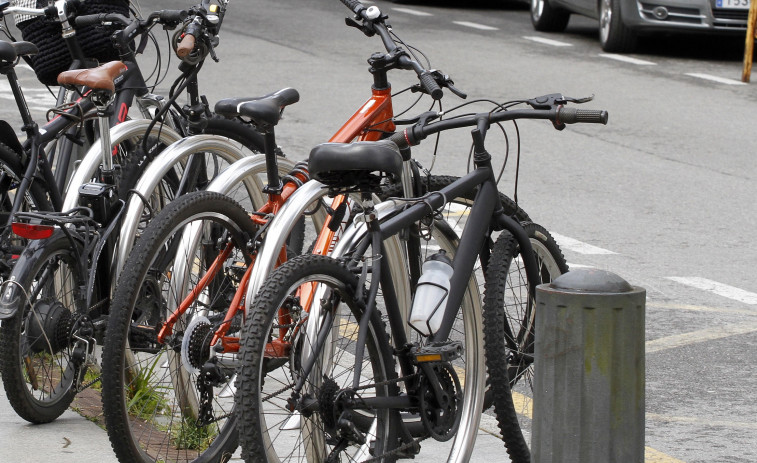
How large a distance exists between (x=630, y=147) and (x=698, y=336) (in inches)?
186

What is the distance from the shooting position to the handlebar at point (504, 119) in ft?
14.1

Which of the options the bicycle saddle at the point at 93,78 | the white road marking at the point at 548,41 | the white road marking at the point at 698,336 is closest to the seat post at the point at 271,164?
the bicycle saddle at the point at 93,78

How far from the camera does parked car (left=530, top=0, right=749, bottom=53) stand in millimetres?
14219

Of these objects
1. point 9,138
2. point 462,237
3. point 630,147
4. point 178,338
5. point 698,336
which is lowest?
point 630,147

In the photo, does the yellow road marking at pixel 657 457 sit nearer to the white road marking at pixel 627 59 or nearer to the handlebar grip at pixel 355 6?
the handlebar grip at pixel 355 6

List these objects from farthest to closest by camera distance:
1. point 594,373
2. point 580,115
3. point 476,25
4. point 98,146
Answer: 1. point 476,25
2. point 98,146
3. point 580,115
4. point 594,373

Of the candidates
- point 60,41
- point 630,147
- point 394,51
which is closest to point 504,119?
point 394,51

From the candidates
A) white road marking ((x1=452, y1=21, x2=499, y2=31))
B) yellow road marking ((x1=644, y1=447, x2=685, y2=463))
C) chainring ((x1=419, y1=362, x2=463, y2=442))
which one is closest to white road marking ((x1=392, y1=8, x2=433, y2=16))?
white road marking ((x1=452, y1=21, x2=499, y2=31))

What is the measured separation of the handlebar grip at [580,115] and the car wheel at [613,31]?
10.9 meters

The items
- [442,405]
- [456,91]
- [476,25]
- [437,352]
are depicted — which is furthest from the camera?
[476,25]

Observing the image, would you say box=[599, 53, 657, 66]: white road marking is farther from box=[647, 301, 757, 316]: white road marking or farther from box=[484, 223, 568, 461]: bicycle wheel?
box=[484, 223, 568, 461]: bicycle wheel

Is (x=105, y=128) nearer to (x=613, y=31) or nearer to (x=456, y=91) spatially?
(x=456, y=91)

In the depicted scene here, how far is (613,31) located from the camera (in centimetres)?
1525

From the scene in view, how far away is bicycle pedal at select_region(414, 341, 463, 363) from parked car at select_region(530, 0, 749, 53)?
A: 35.3 feet
